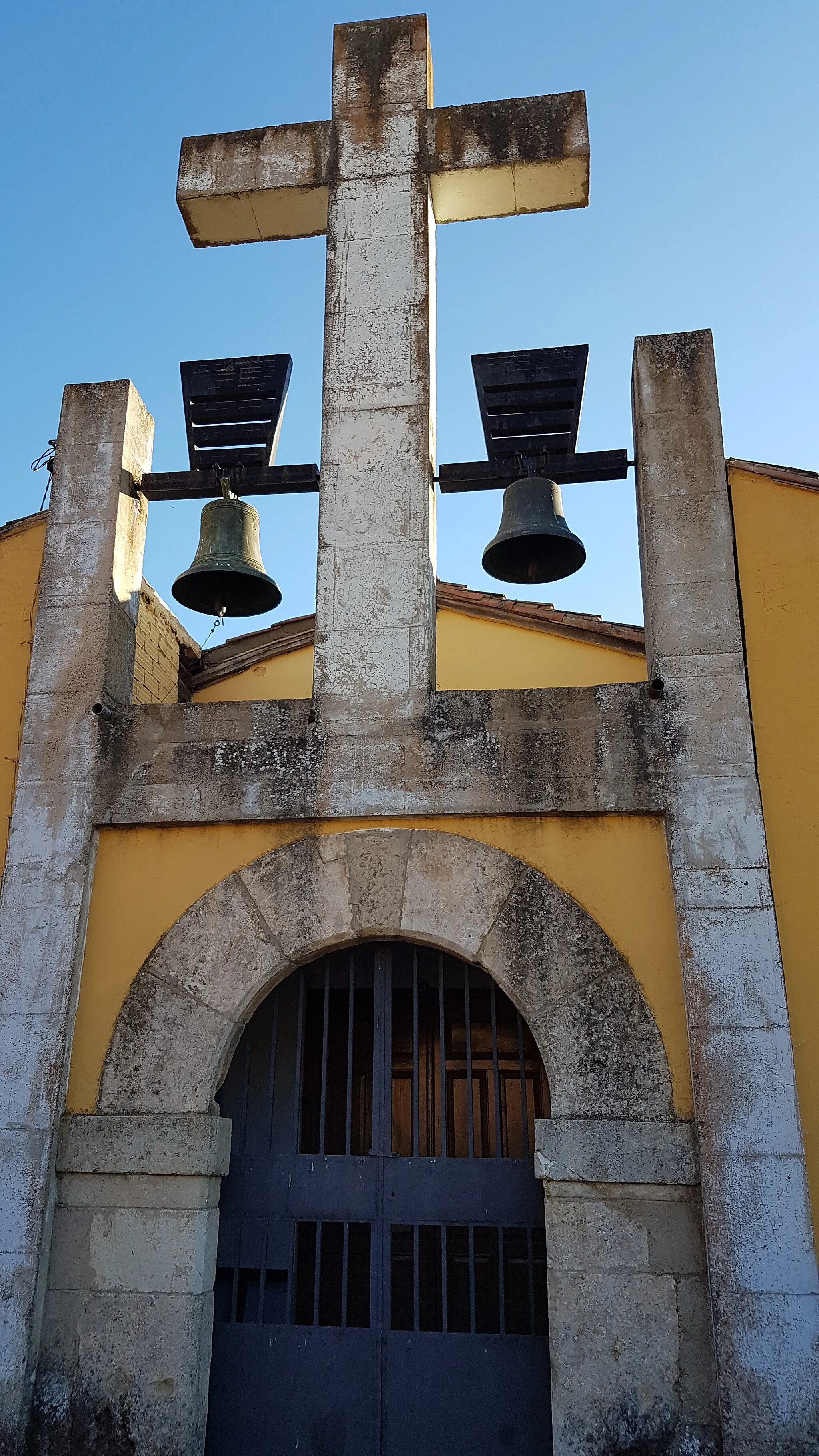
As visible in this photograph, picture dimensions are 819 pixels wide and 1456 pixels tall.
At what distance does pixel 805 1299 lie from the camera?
11.5 ft

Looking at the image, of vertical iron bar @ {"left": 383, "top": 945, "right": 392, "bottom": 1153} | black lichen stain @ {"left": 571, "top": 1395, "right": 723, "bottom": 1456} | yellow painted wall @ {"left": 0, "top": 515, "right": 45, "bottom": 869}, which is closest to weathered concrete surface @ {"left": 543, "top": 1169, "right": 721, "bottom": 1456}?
black lichen stain @ {"left": 571, "top": 1395, "right": 723, "bottom": 1456}

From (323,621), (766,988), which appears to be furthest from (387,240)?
(766,988)

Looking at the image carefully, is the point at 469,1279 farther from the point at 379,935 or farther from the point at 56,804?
the point at 56,804

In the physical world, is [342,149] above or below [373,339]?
above

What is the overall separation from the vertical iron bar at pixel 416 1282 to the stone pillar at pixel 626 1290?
579mm

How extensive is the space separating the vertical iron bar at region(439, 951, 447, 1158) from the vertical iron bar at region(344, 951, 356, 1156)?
36 centimetres

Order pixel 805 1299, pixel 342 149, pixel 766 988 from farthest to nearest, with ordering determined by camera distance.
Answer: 1. pixel 342 149
2. pixel 766 988
3. pixel 805 1299

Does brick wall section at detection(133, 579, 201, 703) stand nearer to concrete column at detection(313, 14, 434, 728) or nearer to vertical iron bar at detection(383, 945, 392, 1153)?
concrete column at detection(313, 14, 434, 728)

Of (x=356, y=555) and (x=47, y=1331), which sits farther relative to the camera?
(x=356, y=555)

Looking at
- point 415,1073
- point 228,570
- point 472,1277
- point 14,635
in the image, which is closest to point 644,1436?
point 472,1277

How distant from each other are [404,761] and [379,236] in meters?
2.58

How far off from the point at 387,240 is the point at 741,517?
215cm

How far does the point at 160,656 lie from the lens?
23.4 feet

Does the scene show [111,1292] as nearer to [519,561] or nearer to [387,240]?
[519,561]
